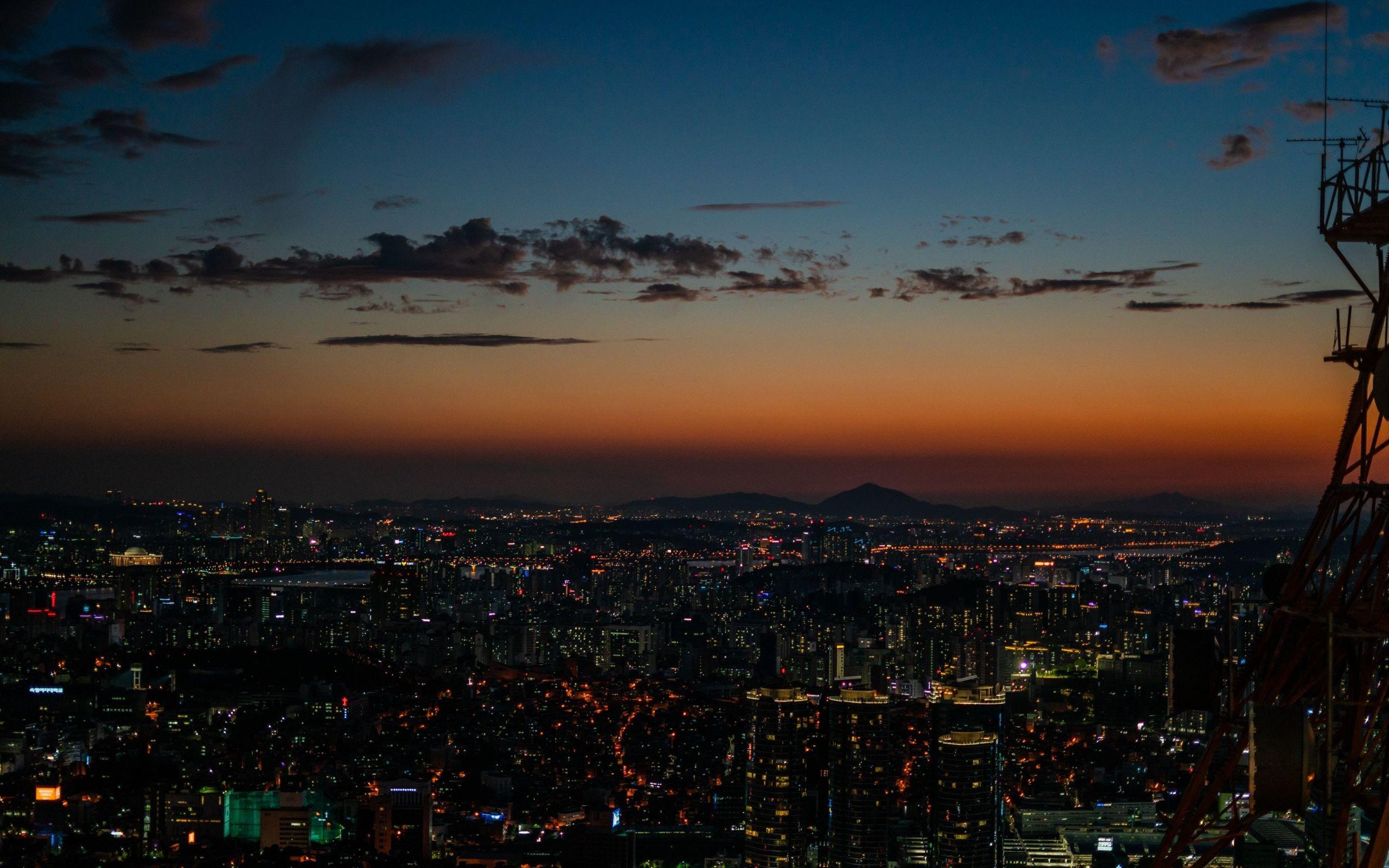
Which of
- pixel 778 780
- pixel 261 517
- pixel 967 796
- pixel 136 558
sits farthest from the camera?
pixel 261 517

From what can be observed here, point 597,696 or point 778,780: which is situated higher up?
point 778,780

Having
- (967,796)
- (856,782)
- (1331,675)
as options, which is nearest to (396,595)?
(856,782)

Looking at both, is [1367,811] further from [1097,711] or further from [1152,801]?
[1097,711]

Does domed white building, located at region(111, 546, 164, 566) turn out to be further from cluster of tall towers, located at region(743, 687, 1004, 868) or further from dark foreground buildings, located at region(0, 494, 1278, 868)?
cluster of tall towers, located at region(743, 687, 1004, 868)

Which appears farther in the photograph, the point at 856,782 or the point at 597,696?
the point at 597,696

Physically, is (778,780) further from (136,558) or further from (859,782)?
(136,558)

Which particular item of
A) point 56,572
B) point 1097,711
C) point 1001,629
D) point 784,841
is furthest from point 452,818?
point 56,572

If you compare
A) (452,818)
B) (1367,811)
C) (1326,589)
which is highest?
(1326,589)
